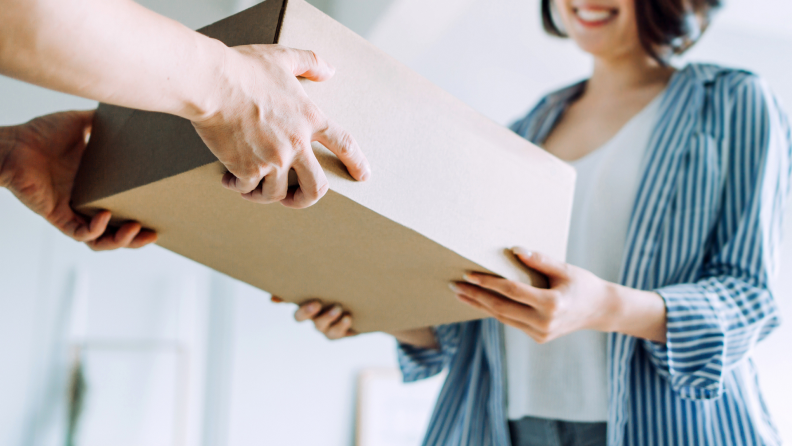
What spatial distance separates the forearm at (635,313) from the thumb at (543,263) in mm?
86

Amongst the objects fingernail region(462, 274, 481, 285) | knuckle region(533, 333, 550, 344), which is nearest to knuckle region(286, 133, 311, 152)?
fingernail region(462, 274, 481, 285)

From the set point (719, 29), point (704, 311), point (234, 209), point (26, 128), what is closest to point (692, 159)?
point (704, 311)

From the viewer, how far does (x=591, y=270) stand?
0.81 meters

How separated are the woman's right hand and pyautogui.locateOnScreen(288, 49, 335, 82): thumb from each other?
1.44 feet

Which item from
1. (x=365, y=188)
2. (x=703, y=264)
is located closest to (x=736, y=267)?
(x=703, y=264)

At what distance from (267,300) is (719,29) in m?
2.18

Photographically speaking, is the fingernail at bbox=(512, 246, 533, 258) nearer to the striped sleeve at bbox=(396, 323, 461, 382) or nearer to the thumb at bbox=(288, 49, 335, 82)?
the thumb at bbox=(288, 49, 335, 82)

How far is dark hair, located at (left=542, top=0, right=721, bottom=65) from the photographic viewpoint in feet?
2.88

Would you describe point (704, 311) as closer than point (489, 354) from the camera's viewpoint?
Yes

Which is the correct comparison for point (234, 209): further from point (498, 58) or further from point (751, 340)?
point (498, 58)

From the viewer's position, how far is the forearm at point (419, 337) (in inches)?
36.7

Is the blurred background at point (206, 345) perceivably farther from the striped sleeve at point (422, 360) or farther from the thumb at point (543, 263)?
the thumb at point (543, 263)

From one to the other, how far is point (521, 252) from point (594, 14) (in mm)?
559

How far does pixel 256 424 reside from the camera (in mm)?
1835
